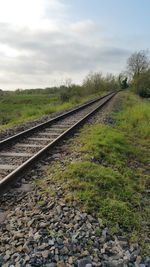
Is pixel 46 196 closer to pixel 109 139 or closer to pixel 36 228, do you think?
pixel 36 228

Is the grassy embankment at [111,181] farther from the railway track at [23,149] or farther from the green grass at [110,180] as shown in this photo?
the railway track at [23,149]

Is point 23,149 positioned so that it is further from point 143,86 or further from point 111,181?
point 143,86

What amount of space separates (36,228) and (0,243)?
0.52 metres

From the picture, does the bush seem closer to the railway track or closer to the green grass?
the railway track

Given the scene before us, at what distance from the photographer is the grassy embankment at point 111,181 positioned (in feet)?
16.1

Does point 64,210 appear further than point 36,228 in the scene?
Yes

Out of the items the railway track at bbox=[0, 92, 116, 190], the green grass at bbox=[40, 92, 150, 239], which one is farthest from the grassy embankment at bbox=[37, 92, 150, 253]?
the railway track at bbox=[0, 92, 116, 190]

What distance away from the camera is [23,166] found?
657 centimetres

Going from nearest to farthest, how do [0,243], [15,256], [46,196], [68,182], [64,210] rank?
[15,256]
[0,243]
[64,210]
[46,196]
[68,182]

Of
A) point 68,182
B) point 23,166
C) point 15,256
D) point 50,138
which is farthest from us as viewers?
point 50,138

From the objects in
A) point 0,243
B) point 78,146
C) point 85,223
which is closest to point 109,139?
point 78,146

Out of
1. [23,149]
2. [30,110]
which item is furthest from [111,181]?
[30,110]

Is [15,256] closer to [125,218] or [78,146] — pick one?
[125,218]

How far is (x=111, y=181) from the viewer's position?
632 cm
